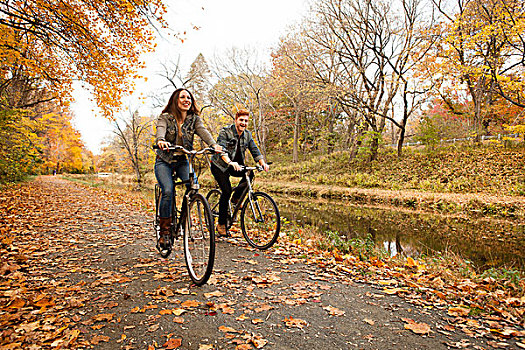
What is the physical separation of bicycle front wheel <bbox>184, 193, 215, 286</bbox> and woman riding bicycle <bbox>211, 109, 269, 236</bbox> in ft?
5.26

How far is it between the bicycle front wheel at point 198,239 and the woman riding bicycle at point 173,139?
49 cm

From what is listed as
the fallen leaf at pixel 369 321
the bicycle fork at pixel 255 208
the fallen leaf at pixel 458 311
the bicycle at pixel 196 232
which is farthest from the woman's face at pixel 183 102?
the fallen leaf at pixel 458 311

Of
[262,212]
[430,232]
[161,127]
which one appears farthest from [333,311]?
[430,232]

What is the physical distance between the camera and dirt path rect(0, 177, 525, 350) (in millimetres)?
2285

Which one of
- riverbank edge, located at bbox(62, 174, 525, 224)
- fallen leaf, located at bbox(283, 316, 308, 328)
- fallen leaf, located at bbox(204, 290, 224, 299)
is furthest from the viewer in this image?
riverbank edge, located at bbox(62, 174, 525, 224)

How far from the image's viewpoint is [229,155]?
5168 millimetres

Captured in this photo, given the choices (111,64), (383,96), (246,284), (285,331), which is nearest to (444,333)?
(285,331)

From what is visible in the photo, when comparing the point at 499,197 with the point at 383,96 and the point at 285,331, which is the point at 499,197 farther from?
the point at 285,331

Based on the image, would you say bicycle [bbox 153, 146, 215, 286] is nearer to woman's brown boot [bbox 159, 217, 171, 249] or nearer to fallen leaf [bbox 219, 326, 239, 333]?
woman's brown boot [bbox 159, 217, 171, 249]

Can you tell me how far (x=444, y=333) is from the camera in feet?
8.02

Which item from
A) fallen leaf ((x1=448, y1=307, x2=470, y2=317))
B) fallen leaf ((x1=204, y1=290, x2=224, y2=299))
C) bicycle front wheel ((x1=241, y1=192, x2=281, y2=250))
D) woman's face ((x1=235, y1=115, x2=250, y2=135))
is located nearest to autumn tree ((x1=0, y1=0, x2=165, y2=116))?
woman's face ((x1=235, y1=115, x2=250, y2=135))

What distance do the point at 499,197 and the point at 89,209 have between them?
583 inches

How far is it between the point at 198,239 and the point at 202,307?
78 centimetres

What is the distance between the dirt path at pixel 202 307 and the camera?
7.50ft
